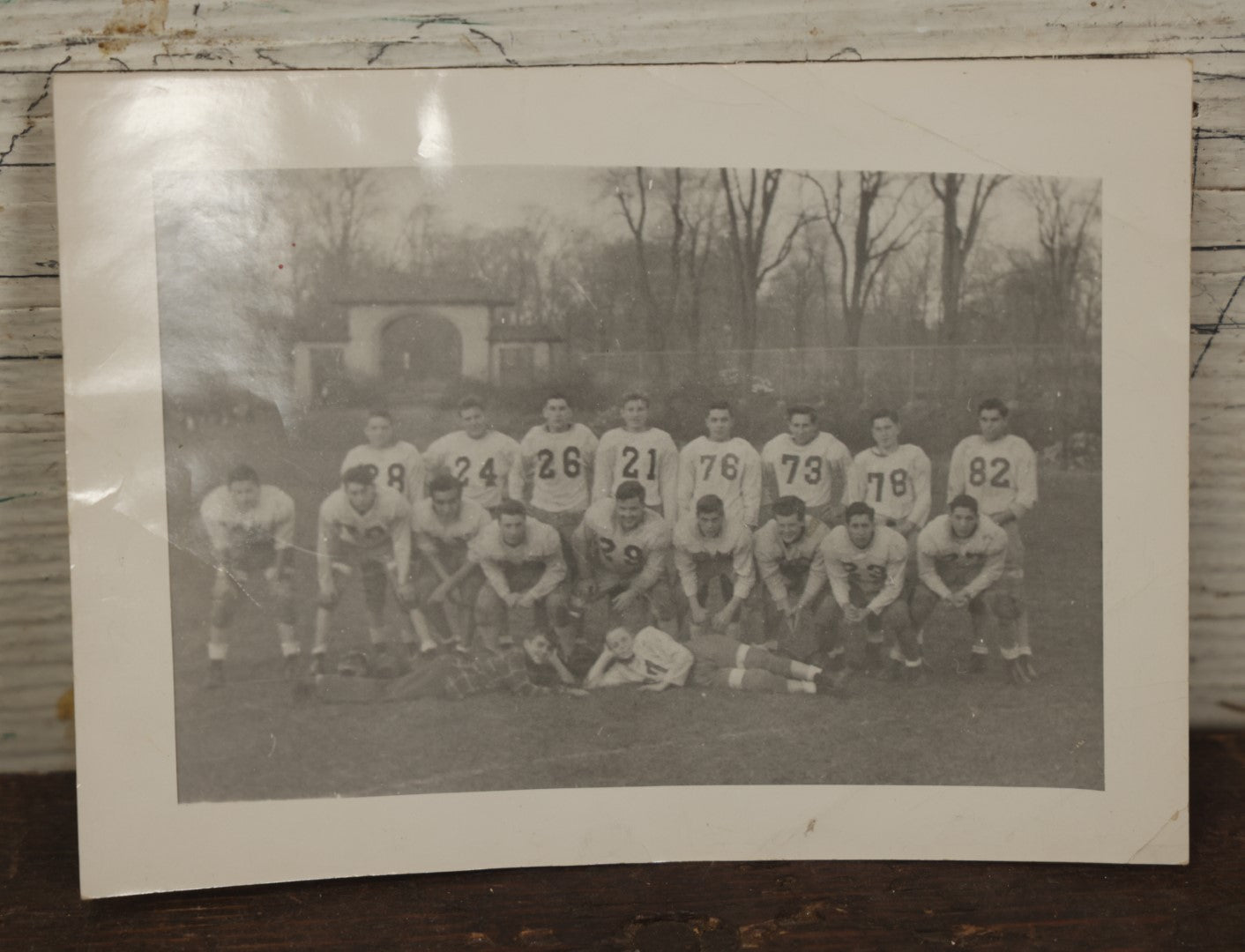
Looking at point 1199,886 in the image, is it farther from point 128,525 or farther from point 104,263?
point 104,263

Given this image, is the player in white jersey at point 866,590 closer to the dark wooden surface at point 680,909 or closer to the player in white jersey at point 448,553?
the dark wooden surface at point 680,909

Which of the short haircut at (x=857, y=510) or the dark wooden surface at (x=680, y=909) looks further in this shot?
the short haircut at (x=857, y=510)

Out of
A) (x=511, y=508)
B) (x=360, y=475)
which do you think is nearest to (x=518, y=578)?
(x=511, y=508)

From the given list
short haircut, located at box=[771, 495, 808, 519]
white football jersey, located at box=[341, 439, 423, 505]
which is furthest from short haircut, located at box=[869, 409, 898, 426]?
white football jersey, located at box=[341, 439, 423, 505]

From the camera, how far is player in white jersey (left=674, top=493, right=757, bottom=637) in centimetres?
89

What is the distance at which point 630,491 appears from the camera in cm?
89

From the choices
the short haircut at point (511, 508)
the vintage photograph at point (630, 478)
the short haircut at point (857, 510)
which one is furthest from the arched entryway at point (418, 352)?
the short haircut at point (857, 510)

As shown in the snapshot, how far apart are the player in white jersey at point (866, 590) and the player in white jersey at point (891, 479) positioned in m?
0.01

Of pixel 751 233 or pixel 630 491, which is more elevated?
pixel 751 233

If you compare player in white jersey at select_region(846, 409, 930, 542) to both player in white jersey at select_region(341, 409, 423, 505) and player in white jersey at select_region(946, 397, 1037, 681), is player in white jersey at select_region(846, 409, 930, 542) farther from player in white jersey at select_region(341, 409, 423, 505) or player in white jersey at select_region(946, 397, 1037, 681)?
player in white jersey at select_region(341, 409, 423, 505)

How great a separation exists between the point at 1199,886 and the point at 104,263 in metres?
1.15

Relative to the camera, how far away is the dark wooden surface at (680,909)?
793 millimetres

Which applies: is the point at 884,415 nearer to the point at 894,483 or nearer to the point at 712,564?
the point at 894,483

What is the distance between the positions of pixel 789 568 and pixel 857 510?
86 millimetres
